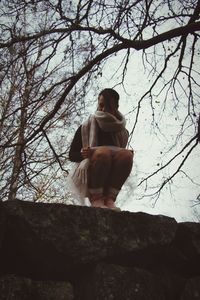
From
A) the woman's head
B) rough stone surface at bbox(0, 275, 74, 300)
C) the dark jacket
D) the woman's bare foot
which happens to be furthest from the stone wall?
the woman's head

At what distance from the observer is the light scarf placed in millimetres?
2619

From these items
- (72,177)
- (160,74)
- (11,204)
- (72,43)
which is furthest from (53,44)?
(11,204)

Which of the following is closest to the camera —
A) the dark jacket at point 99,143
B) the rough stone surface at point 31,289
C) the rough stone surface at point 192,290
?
the rough stone surface at point 31,289

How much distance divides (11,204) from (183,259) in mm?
1195

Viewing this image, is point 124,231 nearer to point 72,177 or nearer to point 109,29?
point 72,177

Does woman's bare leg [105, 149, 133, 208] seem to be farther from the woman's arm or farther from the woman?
the woman's arm

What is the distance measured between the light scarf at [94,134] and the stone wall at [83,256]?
59 centimetres

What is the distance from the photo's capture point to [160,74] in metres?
→ 4.62

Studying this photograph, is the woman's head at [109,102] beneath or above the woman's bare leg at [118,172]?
above

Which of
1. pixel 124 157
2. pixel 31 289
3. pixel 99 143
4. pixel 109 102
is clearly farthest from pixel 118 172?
pixel 31 289

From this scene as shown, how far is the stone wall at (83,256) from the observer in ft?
5.89

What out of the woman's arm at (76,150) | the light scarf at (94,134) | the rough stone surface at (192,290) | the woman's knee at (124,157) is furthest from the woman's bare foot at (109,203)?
the rough stone surface at (192,290)

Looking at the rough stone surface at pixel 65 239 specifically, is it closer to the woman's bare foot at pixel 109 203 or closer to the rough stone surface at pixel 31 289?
the rough stone surface at pixel 31 289

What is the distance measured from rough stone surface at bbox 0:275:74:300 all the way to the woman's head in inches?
60.7
